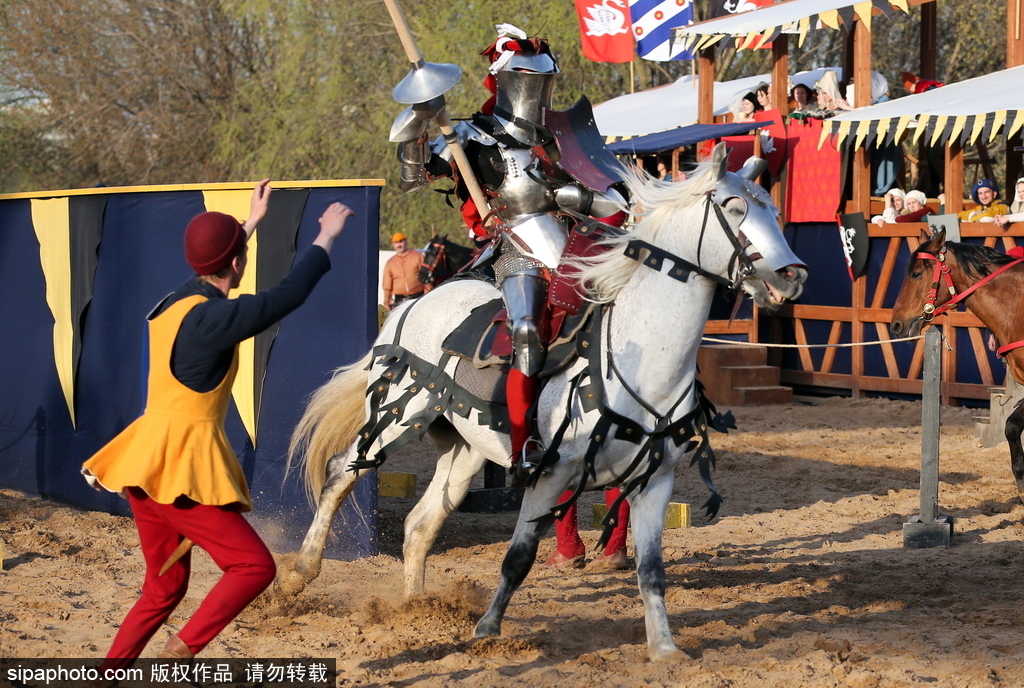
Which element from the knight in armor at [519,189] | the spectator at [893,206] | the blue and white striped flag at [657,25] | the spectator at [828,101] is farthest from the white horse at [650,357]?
the blue and white striped flag at [657,25]

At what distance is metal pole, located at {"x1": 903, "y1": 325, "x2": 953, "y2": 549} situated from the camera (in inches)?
266

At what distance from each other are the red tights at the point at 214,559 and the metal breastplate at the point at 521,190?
2.15 meters

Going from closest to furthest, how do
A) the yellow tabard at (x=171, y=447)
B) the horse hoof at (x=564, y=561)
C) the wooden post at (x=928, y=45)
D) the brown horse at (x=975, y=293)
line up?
the yellow tabard at (x=171, y=447), the horse hoof at (x=564, y=561), the brown horse at (x=975, y=293), the wooden post at (x=928, y=45)

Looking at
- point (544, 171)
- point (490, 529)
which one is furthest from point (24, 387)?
point (544, 171)

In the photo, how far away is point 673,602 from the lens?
5.64 metres

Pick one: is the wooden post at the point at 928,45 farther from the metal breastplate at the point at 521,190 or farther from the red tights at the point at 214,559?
the red tights at the point at 214,559

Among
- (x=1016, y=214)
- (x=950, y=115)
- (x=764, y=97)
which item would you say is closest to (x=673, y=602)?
(x=950, y=115)

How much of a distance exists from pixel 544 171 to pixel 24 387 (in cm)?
473

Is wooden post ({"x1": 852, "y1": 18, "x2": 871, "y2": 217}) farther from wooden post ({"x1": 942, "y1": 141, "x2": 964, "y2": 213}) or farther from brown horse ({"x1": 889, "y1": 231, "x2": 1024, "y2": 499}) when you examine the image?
brown horse ({"x1": 889, "y1": 231, "x2": 1024, "y2": 499})

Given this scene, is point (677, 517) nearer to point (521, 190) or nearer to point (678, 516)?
point (678, 516)

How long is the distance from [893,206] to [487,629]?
967 cm

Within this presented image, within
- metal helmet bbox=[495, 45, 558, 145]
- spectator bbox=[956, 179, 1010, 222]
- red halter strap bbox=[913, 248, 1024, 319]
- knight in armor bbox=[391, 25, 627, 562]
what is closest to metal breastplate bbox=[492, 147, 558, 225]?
knight in armor bbox=[391, 25, 627, 562]

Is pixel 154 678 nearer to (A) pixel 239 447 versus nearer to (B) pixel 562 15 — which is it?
(A) pixel 239 447

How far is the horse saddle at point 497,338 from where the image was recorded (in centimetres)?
477
